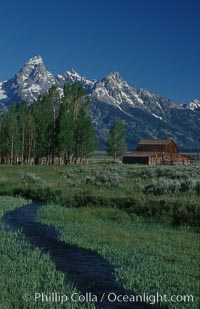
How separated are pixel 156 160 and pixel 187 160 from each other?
13.9m

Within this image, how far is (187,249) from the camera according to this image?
15.5m

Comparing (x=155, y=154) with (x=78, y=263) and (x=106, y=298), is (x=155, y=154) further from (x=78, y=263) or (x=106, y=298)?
(x=106, y=298)

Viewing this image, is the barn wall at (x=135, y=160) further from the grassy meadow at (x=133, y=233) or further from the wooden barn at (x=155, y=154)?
the grassy meadow at (x=133, y=233)

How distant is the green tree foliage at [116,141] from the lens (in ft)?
315

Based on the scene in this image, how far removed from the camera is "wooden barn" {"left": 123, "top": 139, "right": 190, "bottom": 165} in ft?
326

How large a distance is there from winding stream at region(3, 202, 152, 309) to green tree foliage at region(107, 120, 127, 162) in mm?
74781

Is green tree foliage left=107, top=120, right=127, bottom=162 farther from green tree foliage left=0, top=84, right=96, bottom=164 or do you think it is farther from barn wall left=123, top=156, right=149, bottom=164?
green tree foliage left=0, top=84, right=96, bottom=164

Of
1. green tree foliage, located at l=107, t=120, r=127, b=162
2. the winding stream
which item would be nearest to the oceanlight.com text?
the winding stream

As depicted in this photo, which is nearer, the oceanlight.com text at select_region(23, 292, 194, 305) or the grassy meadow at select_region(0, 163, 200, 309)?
the oceanlight.com text at select_region(23, 292, 194, 305)

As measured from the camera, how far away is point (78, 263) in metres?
14.4

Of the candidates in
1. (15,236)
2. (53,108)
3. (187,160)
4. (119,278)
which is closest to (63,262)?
(119,278)

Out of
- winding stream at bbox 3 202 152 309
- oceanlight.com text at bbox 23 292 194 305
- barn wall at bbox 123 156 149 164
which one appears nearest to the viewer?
oceanlight.com text at bbox 23 292 194 305

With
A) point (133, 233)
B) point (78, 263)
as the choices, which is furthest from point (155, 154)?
point (78, 263)

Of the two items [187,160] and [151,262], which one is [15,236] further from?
[187,160]
